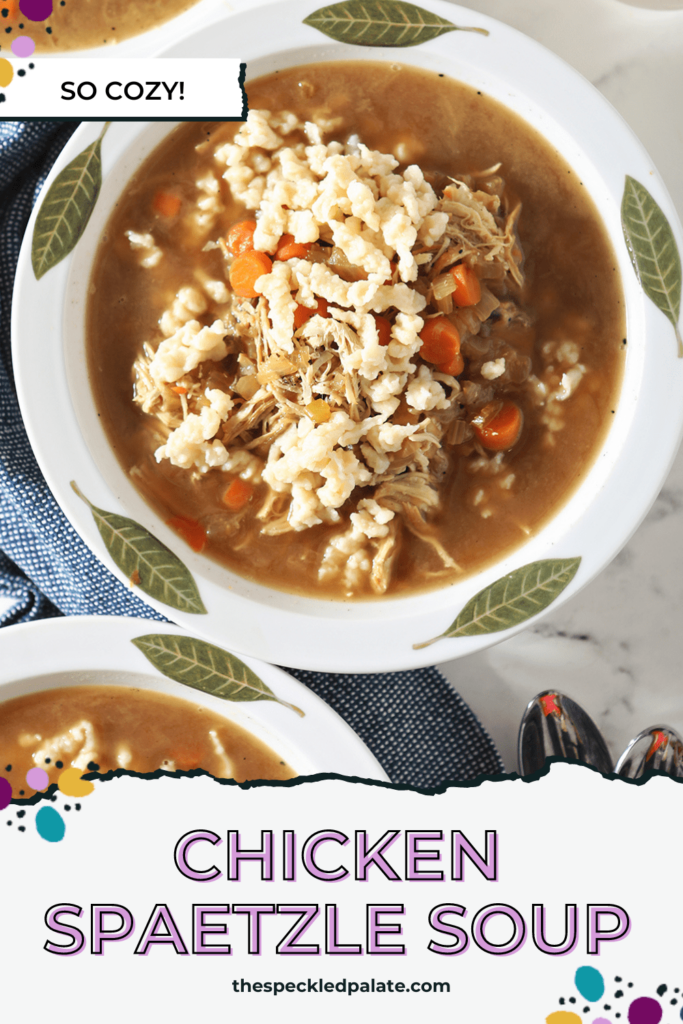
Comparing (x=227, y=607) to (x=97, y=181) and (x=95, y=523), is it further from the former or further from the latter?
(x=97, y=181)

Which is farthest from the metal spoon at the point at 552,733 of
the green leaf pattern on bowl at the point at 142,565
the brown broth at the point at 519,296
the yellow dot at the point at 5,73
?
the yellow dot at the point at 5,73

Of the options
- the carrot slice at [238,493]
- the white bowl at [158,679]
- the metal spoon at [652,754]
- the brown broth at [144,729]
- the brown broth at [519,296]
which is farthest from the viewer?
the metal spoon at [652,754]

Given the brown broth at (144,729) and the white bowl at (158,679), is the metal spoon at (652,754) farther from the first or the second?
the brown broth at (144,729)

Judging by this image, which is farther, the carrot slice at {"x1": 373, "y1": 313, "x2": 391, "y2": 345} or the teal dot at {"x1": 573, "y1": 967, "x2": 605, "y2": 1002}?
the teal dot at {"x1": 573, "y1": 967, "x2": 605, "y2": 1002}

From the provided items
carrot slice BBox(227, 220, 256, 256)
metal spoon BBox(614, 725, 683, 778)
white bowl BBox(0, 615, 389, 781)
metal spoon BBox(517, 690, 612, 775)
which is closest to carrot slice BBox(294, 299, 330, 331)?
carrot slice BBox(227, 220, 256, 256)

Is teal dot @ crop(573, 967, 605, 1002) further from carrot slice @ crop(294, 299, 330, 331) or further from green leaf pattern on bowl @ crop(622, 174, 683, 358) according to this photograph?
carrot slice @ crop(294, 299, 330, 331)

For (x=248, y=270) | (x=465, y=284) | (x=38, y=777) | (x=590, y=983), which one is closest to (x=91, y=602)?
(x=38, y=777)

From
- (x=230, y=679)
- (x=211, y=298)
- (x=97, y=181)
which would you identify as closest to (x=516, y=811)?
(x=230, y=679)
